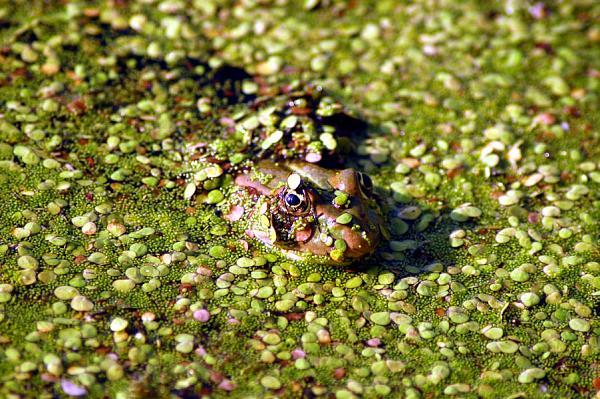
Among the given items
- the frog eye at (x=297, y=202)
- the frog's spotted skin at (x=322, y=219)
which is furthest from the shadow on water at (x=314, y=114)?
the frog eye at (x=297, y=202)

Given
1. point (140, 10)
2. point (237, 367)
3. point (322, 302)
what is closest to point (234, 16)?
point (140, 10)

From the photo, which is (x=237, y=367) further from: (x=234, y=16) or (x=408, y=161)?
(x=234, y=16)

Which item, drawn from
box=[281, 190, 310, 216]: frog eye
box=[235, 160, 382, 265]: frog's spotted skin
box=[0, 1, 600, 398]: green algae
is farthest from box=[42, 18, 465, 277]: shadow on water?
box=[281, 190, 310, 216]: frog eye

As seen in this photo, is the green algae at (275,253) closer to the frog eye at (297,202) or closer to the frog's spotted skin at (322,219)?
the frog's spotted skin at (322,219)

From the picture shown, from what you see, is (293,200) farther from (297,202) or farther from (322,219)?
(322,219)

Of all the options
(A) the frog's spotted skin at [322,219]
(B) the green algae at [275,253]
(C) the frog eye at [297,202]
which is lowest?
(B) the green algae at [275,253]

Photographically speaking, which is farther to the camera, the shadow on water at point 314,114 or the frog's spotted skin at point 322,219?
the shadow on water at point 314,114

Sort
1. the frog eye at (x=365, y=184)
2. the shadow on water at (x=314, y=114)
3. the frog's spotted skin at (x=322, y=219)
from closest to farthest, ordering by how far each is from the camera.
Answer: the frog's spotted skin at (x=322, y=219)
the frog eye at (x=365, y=184)
the shadow on water at (x=314, y=114)
